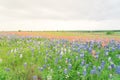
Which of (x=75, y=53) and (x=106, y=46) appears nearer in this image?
(x=75, y=53)

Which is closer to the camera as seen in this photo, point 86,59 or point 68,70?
point 68,70

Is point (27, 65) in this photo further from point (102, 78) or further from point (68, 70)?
point (102, 78)

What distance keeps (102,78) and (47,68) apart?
1699mm

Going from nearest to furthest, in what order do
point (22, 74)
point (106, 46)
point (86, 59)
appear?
1. point (22, 74)
2. point (86, 59)
3. point (106, 46)

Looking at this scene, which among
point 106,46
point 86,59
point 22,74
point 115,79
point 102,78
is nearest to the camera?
point 115,79

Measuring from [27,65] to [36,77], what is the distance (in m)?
1.31

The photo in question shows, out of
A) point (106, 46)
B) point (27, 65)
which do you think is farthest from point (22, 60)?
point (106, 46)

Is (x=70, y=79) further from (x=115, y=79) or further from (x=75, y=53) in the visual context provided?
(x=75, y=53)

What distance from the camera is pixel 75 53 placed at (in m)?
9.07

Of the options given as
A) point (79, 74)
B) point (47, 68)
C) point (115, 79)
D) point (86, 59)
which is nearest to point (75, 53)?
point (86, 59)

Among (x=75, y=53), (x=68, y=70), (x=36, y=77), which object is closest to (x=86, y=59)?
(x=75, y=53)

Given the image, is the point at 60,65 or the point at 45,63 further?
the point at 45,63

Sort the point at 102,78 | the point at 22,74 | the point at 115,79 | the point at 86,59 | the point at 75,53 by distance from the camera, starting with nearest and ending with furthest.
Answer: the point at 115,79, the point at 102,78, the point at 22,74, the point at 86,59, the point at 75,53

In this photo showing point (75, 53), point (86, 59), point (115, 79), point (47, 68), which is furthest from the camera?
point (75, 53)
